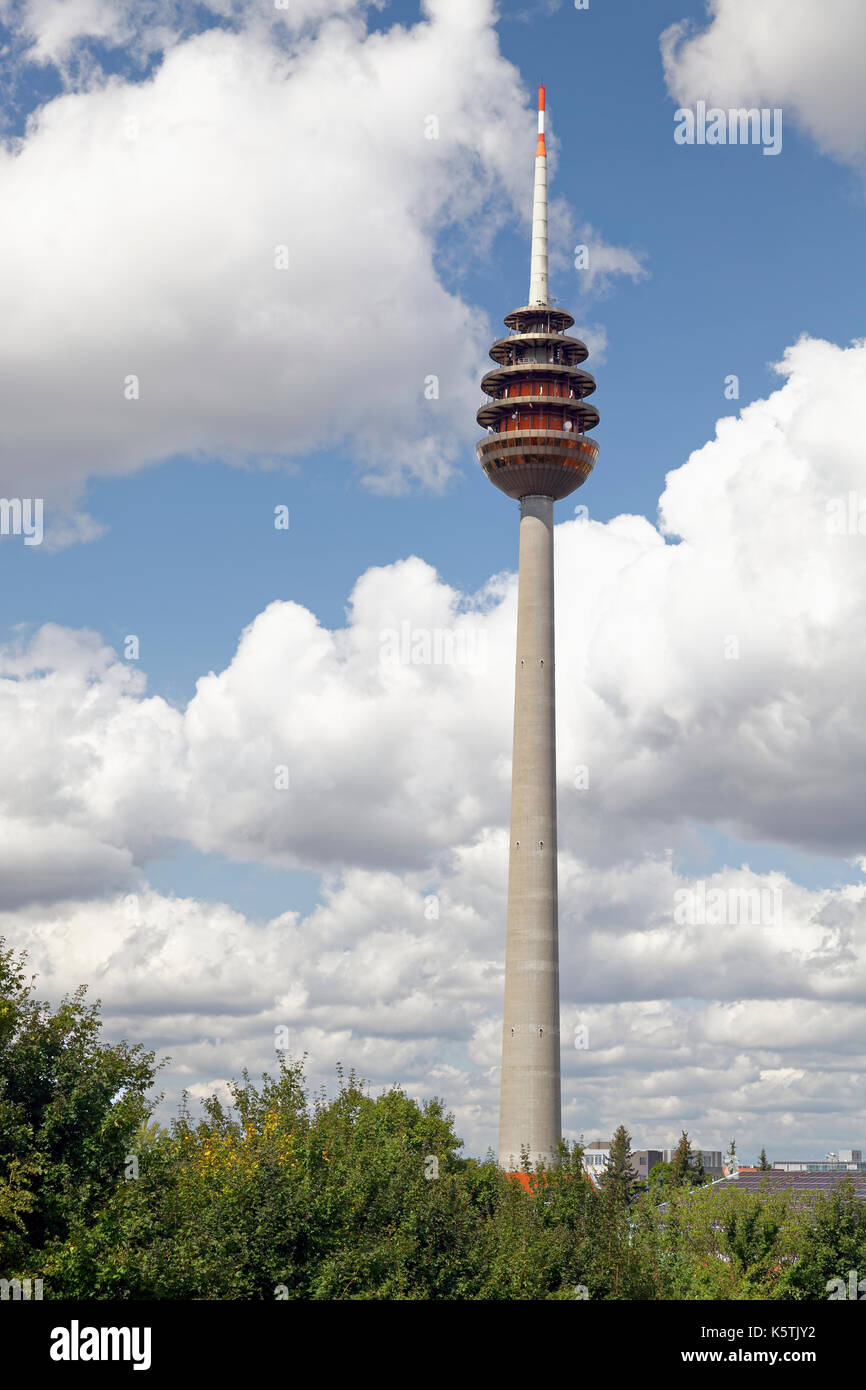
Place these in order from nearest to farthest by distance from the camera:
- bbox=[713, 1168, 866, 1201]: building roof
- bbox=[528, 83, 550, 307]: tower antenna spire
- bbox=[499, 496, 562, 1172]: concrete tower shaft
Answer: bbox=[499, 496, 562, 1172]: concrete tower shaft, bbox=[713, 1168, 866, 1201]: building roof, bbox=[528, 83, 550, 307]: tower antenna spire

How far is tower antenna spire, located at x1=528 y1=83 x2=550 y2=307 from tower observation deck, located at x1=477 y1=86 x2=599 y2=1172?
0.30 feet

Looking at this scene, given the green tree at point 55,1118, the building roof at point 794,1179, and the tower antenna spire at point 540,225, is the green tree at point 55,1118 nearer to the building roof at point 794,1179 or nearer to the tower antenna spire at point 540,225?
the building roof at point 794,1179

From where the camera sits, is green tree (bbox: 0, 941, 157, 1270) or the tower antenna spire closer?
green tree (bbox: 0, 941, 157, 1270)

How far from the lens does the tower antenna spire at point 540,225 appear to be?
455ft

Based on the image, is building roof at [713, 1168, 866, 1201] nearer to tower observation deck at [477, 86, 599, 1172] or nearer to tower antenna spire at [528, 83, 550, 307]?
tower observation deck at [477, 86, 599, 1172]

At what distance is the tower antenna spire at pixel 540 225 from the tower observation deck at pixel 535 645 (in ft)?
0.30

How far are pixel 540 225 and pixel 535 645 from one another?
40260 millimetres

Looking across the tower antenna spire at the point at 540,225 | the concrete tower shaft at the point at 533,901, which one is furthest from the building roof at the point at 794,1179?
the tower antenna spire at the point at 540,225

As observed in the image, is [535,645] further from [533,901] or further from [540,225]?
[540,225]

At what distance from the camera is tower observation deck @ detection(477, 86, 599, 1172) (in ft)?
399

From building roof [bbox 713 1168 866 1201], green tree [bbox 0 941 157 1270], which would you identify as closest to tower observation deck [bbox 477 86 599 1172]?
building roof [bbox 713 1168 866 1201]
